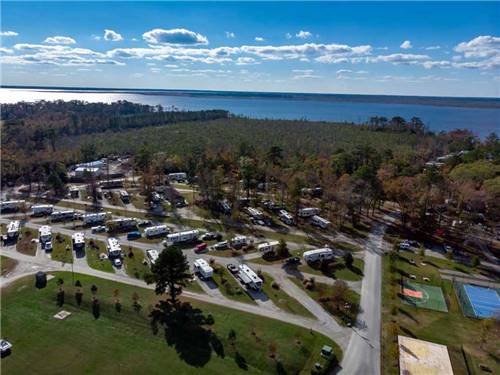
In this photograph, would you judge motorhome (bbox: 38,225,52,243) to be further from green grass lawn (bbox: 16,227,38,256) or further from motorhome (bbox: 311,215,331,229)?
motorhome (bbox: 311,215,331,229)

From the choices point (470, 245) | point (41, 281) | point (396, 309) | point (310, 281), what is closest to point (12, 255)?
point (41, 281)

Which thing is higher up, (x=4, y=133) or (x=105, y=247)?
(x=4, y=133)

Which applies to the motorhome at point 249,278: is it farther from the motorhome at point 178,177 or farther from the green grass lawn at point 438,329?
the motorhome at point 178,177

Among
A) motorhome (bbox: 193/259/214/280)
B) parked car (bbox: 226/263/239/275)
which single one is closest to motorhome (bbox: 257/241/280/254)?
parked car (bbox: 226/263/239/275)

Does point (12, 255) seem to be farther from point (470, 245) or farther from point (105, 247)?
point (470, 245)

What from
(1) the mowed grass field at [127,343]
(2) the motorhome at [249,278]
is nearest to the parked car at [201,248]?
(2) the motorhome at [249,278]

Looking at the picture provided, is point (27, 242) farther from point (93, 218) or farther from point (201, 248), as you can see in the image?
point (201, 248)

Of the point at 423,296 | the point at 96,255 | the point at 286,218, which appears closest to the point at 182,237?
the point at 96,255

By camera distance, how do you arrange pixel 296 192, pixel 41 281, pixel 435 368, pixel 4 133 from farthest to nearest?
1. pixel 4 133
2. pixel 296 192
3. pixel 41 281
4. pixel 435 368
